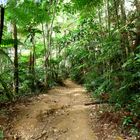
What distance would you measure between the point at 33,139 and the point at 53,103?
382 cm

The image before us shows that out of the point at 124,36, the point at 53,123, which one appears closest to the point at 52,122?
the point at 53,123

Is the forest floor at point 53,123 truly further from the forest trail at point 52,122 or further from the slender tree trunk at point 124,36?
the slender tree trunk at point 124,36

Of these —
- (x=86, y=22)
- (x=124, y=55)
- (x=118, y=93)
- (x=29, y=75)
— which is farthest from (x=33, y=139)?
(x=86, y=22)

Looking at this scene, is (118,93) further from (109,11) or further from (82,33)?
(82,33)

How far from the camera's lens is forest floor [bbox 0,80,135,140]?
7609 mm

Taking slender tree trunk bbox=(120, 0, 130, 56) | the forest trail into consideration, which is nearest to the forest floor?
the forest trail

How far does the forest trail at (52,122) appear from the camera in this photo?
7.73 m

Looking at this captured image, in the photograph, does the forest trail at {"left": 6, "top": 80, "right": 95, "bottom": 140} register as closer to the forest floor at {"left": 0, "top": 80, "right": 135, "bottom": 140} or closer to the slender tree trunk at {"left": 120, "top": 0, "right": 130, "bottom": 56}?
the forest floor at {"left": 0, "top": 80, "right": 135, "bottom": 140}

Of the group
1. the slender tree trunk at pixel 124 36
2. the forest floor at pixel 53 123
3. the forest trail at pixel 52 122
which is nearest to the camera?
the forest floor at pixel 53 123

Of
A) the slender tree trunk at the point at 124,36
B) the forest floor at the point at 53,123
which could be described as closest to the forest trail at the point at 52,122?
the forest floor at the point at 53,123

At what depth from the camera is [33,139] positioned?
25.1ft

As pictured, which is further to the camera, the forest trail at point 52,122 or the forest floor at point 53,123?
the forest trail at point 52,122

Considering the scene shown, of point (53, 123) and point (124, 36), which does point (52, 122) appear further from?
point (124, 36)

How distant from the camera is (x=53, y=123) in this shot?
867cm
